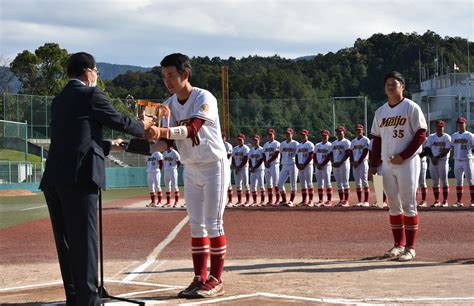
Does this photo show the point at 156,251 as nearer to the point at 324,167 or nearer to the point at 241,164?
the point at 324,167

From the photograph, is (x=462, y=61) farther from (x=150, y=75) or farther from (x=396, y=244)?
(x=396, y=244)

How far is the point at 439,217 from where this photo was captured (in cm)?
1572

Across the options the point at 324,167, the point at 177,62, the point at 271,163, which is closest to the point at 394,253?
the point at 177,62

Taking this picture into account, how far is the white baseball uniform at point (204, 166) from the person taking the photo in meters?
7.03

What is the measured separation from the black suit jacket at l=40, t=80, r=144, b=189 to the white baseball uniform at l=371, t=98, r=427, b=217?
15.1 feet

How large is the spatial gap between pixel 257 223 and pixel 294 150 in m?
7.36

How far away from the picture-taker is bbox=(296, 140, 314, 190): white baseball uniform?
22297 mm

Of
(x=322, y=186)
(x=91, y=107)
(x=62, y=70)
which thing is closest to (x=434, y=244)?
(x=91, y=107)

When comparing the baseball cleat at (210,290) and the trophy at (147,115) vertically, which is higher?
the trophy at (147,115)

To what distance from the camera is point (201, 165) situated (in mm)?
7094

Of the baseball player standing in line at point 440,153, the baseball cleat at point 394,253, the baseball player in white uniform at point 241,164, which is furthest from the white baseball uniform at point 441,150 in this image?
the baseball cleat at point 394,253

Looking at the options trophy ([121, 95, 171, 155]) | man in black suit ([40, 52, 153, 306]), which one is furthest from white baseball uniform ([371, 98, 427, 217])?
man in black suit ([40, 52, 153, 306])

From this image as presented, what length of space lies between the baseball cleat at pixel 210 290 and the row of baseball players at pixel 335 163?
13.0m

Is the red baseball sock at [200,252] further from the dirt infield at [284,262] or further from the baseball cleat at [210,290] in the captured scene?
the dirt infield at [284,262]
